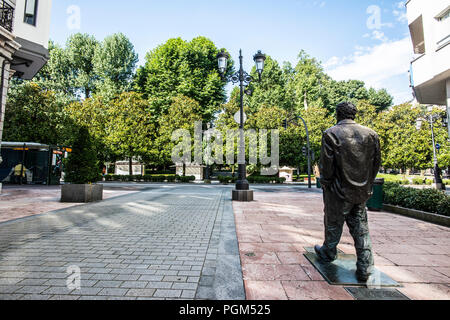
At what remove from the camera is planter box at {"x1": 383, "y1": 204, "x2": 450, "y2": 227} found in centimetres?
579

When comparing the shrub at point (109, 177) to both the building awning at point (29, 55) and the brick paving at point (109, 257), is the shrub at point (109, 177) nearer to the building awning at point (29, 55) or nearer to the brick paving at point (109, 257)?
the building awning at point (29, 55)

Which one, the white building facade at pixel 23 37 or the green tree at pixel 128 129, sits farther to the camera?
the green tree at pixel 128 129

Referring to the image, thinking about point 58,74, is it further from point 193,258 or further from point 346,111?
point 346,111

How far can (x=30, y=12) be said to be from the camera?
12.7 metres

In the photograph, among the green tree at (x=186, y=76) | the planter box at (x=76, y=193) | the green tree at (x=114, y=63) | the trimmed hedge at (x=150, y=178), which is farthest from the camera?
the green tree at (x=114, y=63)

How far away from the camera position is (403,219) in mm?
6621

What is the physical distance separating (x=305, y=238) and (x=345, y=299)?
233 cm

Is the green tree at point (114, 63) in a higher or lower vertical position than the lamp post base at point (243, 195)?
higher

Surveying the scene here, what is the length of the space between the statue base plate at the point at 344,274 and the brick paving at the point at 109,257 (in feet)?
→ 3.96

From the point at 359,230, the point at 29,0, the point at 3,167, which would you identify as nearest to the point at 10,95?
the point at 3,167

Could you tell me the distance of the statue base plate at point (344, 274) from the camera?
2.52m

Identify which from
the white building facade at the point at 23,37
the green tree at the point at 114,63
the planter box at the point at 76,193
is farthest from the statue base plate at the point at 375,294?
the green tree at the point at 114,63

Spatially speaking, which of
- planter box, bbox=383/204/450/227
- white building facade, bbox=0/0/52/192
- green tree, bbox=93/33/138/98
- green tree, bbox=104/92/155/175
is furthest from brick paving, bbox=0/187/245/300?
green tree, bbox=93/33/138/98

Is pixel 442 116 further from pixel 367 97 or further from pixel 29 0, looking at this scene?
pixel 29 0
